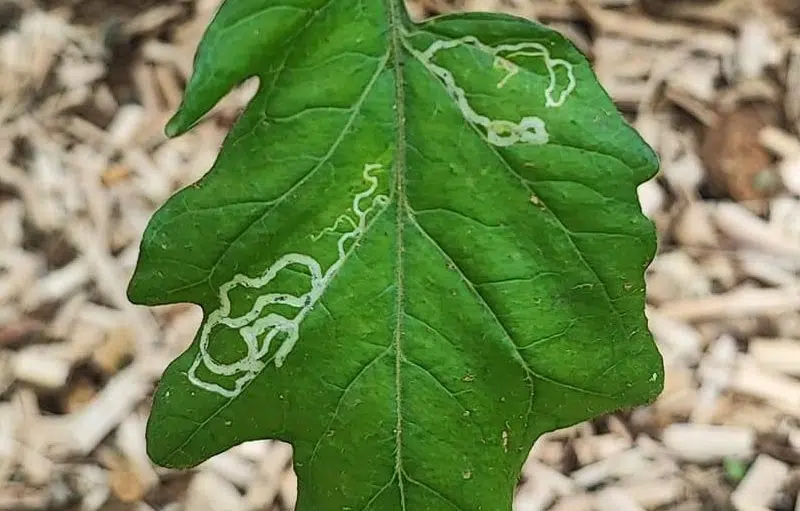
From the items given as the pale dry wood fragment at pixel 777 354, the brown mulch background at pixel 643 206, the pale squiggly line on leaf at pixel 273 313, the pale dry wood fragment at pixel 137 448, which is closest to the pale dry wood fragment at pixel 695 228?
the brown mulch background at pixel 643 206

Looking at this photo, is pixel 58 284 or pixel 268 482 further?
pixel 58 284

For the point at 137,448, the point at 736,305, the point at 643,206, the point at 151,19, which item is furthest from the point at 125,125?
the point at 736,305

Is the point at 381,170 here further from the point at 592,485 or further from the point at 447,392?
the point at 592,485

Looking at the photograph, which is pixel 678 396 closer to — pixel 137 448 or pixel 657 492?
pixel 657 492

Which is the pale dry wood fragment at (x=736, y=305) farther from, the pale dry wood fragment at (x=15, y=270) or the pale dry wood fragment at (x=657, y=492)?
the pale dry wood fragment at (x=15, y=270)

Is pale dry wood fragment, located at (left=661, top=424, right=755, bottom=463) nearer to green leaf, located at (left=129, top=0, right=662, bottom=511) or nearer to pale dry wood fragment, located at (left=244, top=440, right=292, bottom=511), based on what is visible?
pale dry wood fragment, located at (left=244, top=440, right=292, bottom=511)

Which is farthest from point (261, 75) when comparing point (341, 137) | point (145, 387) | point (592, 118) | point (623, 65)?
point (623, 65)

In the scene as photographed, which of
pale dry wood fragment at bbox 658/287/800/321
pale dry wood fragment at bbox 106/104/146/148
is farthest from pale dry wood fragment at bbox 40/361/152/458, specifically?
pale dry wood fragment at bbox 658/287/800/321
